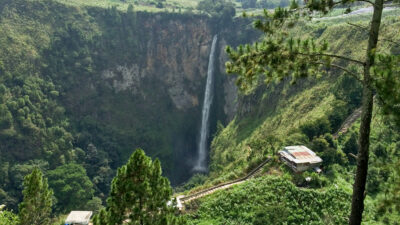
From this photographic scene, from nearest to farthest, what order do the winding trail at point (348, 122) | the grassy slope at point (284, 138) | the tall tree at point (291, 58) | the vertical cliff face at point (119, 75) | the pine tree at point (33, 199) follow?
the tall tree at point (291, 58) → the pine tree at point (33, 199) → the grassy slope at point (284, 138) → the winding trail at point (348, 122) → the vertical cliff face at point (119, 75)

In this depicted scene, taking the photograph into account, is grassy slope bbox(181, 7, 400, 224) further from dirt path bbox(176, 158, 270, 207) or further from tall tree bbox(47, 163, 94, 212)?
tall tree bbox(47, 163, 94, 212)

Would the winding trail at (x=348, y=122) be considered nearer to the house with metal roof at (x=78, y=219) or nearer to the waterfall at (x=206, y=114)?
the house with metal roof at (x=78, y=219)

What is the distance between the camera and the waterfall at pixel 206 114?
6988 cm

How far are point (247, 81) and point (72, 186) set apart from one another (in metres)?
46.1

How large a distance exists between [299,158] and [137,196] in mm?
15033

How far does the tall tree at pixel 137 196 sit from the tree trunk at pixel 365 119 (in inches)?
264

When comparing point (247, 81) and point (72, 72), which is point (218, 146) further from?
point (247, 81)

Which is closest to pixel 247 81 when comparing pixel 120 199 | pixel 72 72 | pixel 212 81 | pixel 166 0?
pixel 120 199

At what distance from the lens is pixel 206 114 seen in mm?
75875

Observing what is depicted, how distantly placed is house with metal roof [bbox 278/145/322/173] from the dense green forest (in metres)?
0.66

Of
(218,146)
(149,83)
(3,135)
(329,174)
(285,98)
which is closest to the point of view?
(329,174)

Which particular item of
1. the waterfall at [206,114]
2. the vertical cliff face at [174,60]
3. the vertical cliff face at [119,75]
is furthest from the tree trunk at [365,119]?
the vertical cliff face at [174,60]

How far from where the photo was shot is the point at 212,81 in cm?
7806

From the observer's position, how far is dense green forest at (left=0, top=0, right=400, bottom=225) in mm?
17820
